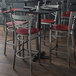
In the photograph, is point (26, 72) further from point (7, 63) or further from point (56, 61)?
point (56, 61)

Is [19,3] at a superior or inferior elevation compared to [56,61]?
superior

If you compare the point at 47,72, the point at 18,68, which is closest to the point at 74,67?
the point at 47,72

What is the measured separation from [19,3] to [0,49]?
3129 millimetres

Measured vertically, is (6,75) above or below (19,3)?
below

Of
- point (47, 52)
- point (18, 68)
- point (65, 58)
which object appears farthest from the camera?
point (47, 52)

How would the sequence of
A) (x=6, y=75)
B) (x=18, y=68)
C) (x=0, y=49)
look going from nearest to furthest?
(x=6, y=75) → (x=18, y=68) → (x=0, y=49)

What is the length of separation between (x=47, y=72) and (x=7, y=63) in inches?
32.8

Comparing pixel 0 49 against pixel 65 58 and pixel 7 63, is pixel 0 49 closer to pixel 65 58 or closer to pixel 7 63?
pixel 7 63

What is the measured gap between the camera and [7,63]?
270 centimetres

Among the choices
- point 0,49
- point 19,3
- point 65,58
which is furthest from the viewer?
point 19,3

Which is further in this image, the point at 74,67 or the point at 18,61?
the point at 18,61

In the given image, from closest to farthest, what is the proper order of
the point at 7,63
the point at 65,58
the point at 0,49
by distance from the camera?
1. the point at 7,63
2. the point at 65,58
3. the point at 0,49

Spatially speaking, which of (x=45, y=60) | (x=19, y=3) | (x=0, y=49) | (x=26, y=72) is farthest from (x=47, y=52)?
(x=19, y=3)

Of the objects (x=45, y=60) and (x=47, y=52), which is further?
(x=47, y=52)
